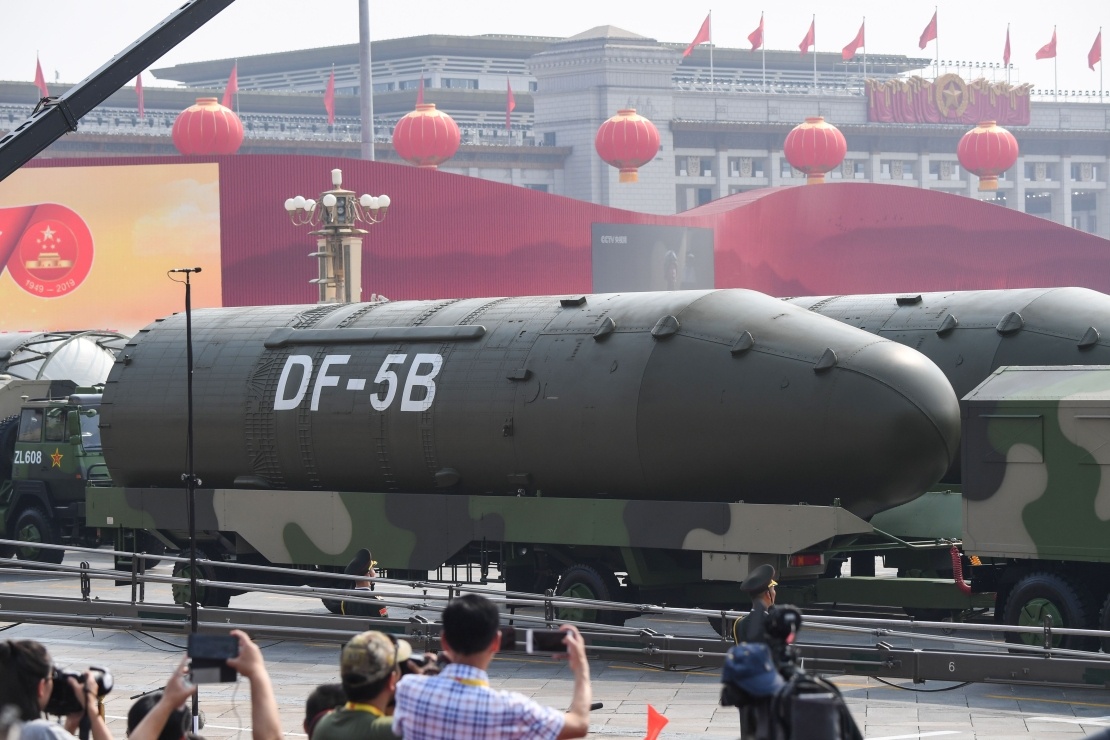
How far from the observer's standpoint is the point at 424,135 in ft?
214

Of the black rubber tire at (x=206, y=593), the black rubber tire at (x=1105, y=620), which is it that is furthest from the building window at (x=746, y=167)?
the black rubber tire at (x=1105, y=620)

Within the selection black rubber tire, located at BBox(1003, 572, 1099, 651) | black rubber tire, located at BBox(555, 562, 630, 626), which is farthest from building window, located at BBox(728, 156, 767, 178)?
black rubber tire, located at BBox(1003, 572, 1099, 651)

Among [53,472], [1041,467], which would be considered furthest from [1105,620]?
[53,472]

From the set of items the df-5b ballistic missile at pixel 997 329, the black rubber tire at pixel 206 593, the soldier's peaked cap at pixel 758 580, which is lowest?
the black rubber tire at pixel 206 593

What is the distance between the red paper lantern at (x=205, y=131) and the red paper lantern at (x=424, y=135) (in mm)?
6975

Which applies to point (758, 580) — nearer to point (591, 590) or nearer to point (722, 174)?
point (591, 590)

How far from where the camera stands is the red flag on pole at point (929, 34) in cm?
12550

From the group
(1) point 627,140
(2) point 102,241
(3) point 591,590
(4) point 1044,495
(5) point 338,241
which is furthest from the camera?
(1) point 627,140

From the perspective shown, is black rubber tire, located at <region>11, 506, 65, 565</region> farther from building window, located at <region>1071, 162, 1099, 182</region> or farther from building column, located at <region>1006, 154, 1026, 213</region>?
building window, located at <region>1071, 162, 1099, 182</region>

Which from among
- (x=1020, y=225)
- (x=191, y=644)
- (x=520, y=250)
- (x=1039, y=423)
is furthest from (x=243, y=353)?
(x=1020, y=225)

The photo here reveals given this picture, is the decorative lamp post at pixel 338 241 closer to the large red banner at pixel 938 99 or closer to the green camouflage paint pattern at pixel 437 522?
the green camouflage paint pattern at pixel 437 522

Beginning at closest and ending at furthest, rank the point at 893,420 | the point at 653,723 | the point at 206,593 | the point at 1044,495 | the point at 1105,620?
the point at 653,723 < the point at 1105,620 < the point at 1044,495 < the point at 893,420 < the point at 206,593

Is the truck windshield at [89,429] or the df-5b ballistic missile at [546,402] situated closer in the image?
the df-5b ballistic missile at [546,402]

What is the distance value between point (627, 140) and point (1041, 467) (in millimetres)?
54747
